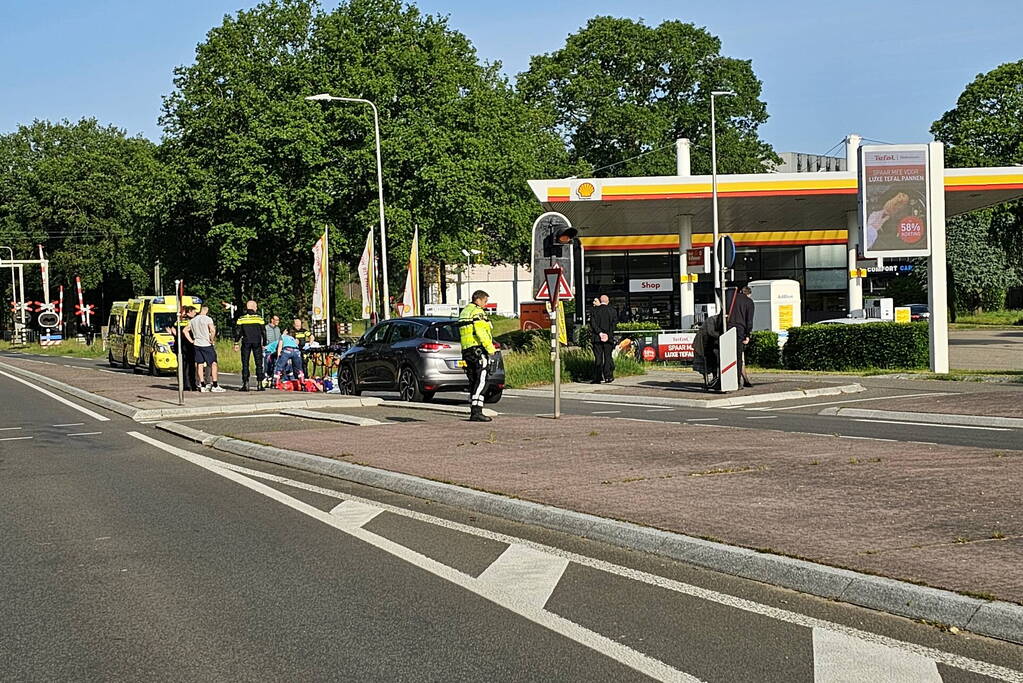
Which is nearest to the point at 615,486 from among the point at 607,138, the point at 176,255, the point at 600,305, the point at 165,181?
the point at 600,305

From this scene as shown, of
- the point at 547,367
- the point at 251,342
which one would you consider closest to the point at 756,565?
the point at 251,342

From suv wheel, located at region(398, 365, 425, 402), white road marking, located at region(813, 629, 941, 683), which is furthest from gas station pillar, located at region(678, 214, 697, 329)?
white road marking, located at region(813, 629, 941, 683)

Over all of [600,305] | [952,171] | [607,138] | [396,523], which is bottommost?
[396,523]

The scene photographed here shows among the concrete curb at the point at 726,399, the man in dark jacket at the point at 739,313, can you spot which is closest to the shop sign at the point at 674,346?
the concrete curb at the point at 726,399

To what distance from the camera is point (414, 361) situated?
70.4 ft

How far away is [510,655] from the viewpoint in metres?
5.31

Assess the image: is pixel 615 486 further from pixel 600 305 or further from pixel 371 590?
pixel 600 305

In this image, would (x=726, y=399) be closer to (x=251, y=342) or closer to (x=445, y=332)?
(x=445, y=332)

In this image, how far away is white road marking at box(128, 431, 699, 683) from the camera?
511 centimetres

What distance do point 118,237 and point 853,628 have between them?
3417 inches

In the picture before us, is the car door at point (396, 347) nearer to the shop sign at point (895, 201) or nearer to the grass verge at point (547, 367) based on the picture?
the grass verge at point (547, 367)

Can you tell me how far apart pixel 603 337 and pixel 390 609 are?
1912 centimetres

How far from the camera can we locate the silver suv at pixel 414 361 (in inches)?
835

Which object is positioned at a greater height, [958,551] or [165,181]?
[165,181]
